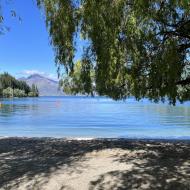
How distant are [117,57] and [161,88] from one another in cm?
180

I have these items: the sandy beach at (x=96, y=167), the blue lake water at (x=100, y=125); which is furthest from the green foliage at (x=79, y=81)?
the blue lake water at (x=100, y=125)

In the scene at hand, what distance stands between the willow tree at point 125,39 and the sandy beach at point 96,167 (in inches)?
61.3

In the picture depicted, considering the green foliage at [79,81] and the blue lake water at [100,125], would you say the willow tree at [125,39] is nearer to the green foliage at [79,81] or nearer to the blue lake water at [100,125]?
the green foliage at [79,81]

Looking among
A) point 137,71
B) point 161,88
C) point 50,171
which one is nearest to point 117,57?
point 137,71

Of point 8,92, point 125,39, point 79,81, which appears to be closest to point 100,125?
point 79,81

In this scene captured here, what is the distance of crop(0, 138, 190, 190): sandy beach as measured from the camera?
28.5 ft

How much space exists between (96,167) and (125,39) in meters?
2.67

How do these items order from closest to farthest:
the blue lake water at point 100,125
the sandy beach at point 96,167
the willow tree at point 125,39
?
the sandy beach at point 96,167, the willow tree at point 125,39, the blue lake water at point 100,125

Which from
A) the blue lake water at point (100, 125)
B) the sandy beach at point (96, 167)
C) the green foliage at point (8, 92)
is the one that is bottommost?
the sandy beach at point (96, 167)

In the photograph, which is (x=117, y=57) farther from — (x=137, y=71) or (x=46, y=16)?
(x=46, y=16)

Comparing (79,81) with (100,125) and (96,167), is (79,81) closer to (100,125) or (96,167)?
(96,167)

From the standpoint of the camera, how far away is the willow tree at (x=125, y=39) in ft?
32.6

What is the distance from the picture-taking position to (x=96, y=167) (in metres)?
9.77

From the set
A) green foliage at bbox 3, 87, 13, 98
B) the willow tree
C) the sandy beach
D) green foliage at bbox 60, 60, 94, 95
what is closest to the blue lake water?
green foliage at bbox 60, 60, 94, 95
